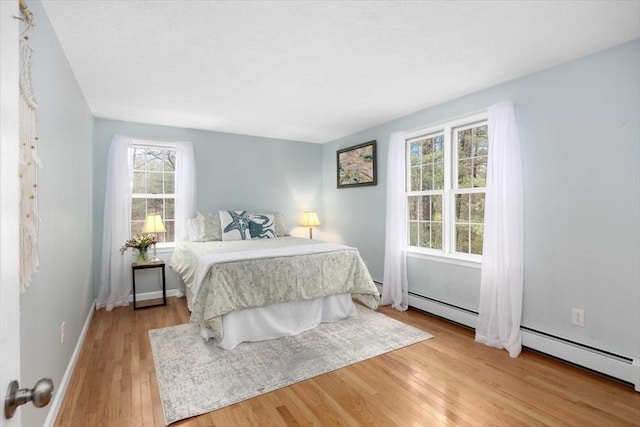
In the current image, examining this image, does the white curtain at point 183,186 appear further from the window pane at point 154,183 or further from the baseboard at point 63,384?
the baseboard at point 63,384

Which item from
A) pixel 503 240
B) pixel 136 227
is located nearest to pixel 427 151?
pixel 503 240

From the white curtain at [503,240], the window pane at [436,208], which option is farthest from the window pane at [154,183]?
the white curtain at [503,240]

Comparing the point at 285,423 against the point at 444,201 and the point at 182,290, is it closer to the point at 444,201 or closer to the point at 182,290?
the point at 444,201

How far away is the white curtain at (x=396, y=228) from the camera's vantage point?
3.81m

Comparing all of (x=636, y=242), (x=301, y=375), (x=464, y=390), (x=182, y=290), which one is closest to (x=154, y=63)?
(x=301, y=375)

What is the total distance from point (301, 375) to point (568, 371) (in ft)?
6.42

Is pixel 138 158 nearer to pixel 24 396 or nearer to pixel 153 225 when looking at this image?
pixel 153 225

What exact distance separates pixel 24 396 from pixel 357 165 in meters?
4.40

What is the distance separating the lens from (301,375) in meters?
2.31

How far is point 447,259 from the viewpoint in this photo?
3412mm

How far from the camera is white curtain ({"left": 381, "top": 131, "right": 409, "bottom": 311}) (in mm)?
3811

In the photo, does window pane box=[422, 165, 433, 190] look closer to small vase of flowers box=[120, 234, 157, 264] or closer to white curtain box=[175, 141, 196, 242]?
white curtain box=[175, 141, 196, 242]

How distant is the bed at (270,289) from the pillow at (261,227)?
835 mm

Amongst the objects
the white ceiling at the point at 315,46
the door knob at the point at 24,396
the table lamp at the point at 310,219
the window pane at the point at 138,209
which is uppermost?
the white ceiling at the point at 315,46
